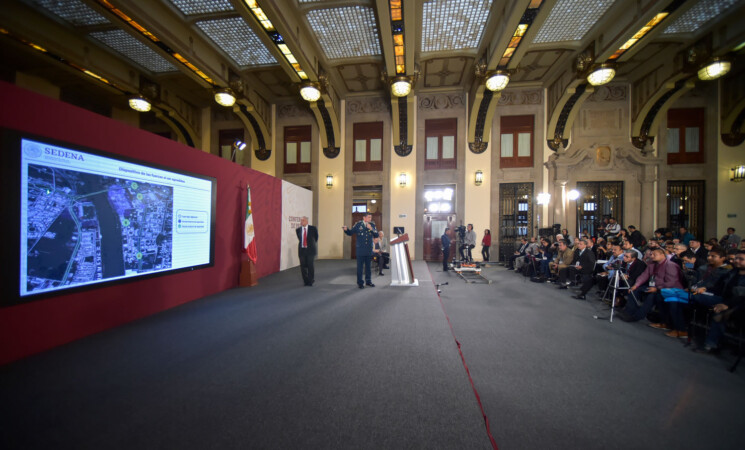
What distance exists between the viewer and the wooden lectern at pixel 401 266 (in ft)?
21.9

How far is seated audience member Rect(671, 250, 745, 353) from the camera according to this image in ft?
9.50

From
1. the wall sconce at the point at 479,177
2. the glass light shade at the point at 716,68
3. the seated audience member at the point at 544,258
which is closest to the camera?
the glass light shade at the point at 716,68

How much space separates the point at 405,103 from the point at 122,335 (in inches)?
424

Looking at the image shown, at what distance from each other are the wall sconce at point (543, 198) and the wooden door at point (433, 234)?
3669 millimetres

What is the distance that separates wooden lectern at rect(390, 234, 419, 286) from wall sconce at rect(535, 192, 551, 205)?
7.15 metres

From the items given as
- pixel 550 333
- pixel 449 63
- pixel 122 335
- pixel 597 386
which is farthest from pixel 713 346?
pixel 449 63

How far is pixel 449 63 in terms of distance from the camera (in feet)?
31.8

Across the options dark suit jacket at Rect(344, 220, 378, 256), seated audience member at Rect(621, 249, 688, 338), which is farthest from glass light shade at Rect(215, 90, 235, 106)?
seated audience member at Rect(621, 249, 688, 338)

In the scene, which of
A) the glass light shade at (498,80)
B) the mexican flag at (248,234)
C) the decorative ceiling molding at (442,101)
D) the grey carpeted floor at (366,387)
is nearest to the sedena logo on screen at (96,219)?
the grey carpeted floor at (366,387)

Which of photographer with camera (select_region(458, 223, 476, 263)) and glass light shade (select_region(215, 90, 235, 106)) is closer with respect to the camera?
glass light shade (select_region(215, 90, 235, 106))

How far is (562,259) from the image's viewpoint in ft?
23.8

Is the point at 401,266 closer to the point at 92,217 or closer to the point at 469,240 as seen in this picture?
the point at 469,240

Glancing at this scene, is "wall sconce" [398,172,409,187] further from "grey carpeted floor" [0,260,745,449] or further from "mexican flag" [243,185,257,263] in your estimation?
"grey carpeted floor" [0,260,745,449]

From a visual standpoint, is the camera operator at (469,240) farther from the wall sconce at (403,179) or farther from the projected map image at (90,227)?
the projected map image at (90,227)
